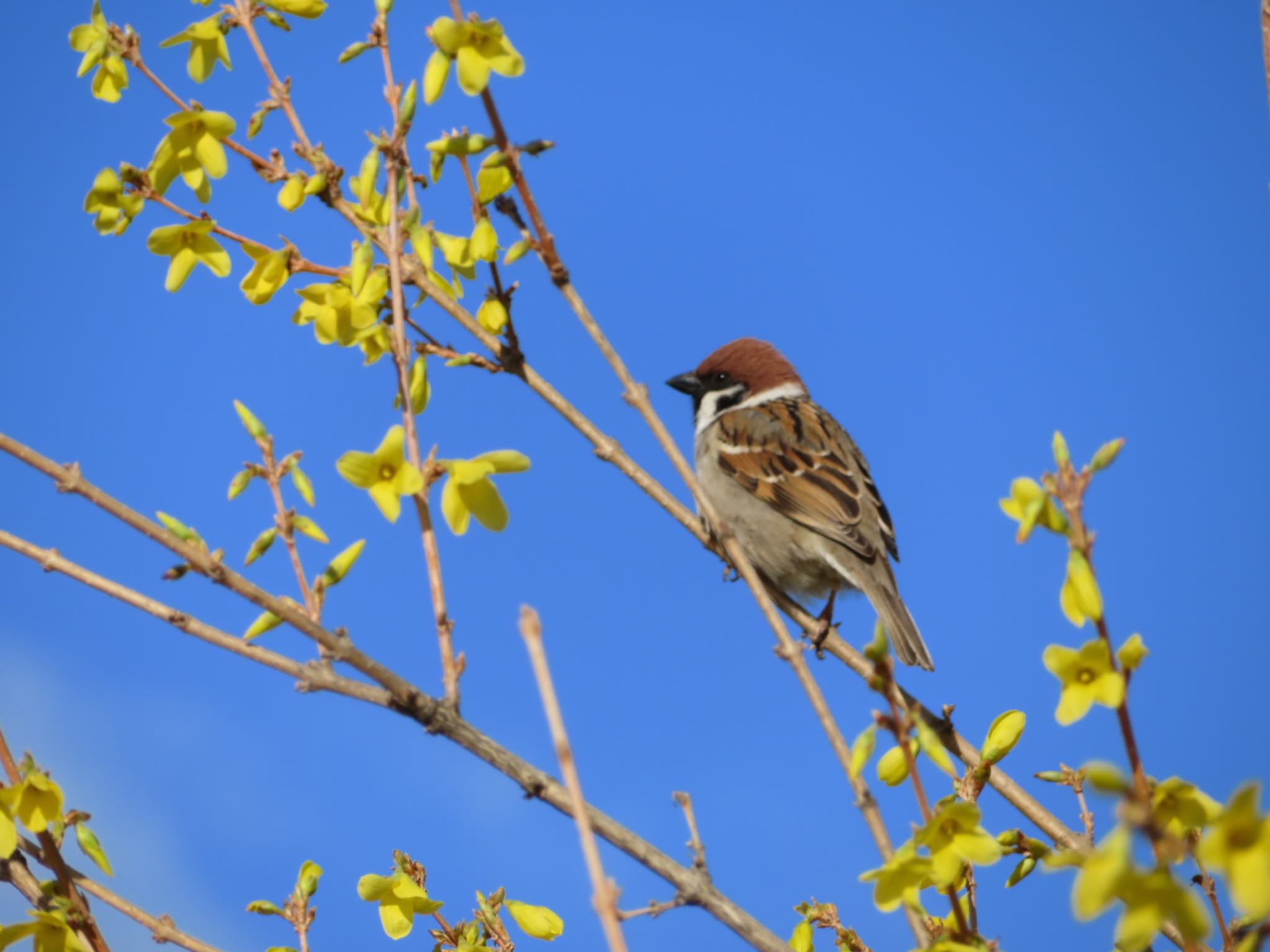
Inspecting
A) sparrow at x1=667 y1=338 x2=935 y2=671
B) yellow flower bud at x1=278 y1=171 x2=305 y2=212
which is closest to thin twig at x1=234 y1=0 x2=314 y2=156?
yellow flower bud at x1=278 y1=171 x2=305 y2=212

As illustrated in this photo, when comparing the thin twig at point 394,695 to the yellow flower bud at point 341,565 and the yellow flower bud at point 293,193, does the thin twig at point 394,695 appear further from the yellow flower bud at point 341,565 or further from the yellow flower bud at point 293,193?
the yellow flower bud at point 293,193

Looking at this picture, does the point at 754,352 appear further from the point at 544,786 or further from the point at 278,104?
the point at 544,786

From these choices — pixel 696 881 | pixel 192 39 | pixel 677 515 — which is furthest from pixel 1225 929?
pixel 192 39

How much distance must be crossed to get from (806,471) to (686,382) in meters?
0.92

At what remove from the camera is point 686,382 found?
5.18 m

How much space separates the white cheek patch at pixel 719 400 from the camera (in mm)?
5141

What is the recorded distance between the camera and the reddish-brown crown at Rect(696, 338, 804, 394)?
16.9ft

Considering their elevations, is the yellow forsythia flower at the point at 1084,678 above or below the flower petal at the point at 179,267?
below

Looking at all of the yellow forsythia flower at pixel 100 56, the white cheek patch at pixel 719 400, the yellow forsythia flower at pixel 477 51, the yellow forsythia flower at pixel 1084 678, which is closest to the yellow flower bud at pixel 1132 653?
the yellow forsythia flower at pixel 1084 678

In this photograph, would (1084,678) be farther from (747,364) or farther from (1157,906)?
(747,364)

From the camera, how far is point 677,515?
2.38 m

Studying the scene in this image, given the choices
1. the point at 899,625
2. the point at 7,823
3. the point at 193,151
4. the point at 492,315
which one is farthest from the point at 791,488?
the point at 7,823

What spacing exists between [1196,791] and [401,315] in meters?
1.31

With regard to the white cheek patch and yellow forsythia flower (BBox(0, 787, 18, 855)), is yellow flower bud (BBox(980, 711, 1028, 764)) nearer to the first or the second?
yellow forsythia flower (BBox(0, 787, 18, 855))
